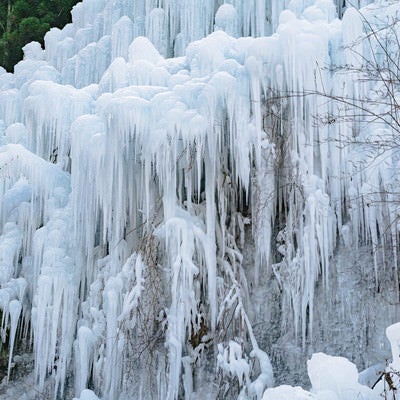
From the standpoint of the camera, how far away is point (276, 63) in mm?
5730

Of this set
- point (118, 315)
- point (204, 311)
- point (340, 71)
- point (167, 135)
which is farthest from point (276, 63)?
point (118, 315)

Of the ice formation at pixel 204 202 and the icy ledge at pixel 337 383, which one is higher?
the ice formation at pixel 204 202

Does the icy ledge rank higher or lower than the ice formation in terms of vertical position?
lower

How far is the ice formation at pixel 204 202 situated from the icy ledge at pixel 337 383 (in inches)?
58.3

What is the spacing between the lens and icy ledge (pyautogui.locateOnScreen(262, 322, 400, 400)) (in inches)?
152

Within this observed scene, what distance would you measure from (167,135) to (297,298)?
5.55ft

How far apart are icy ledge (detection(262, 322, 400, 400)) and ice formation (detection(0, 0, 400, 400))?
1.48 meters

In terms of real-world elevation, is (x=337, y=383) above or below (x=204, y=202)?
below

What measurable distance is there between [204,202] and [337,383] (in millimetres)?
2775

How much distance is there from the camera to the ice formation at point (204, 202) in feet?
18.5

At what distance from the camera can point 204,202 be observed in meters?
6.45

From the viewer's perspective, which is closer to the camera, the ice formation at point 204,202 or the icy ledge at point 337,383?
the icy ledge at point 337,383

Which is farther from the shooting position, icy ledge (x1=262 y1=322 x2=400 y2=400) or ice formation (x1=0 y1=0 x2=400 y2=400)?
ice formation (x1=0 y1=0 x2=400 y2=400)

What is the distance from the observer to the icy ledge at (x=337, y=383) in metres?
3.87
